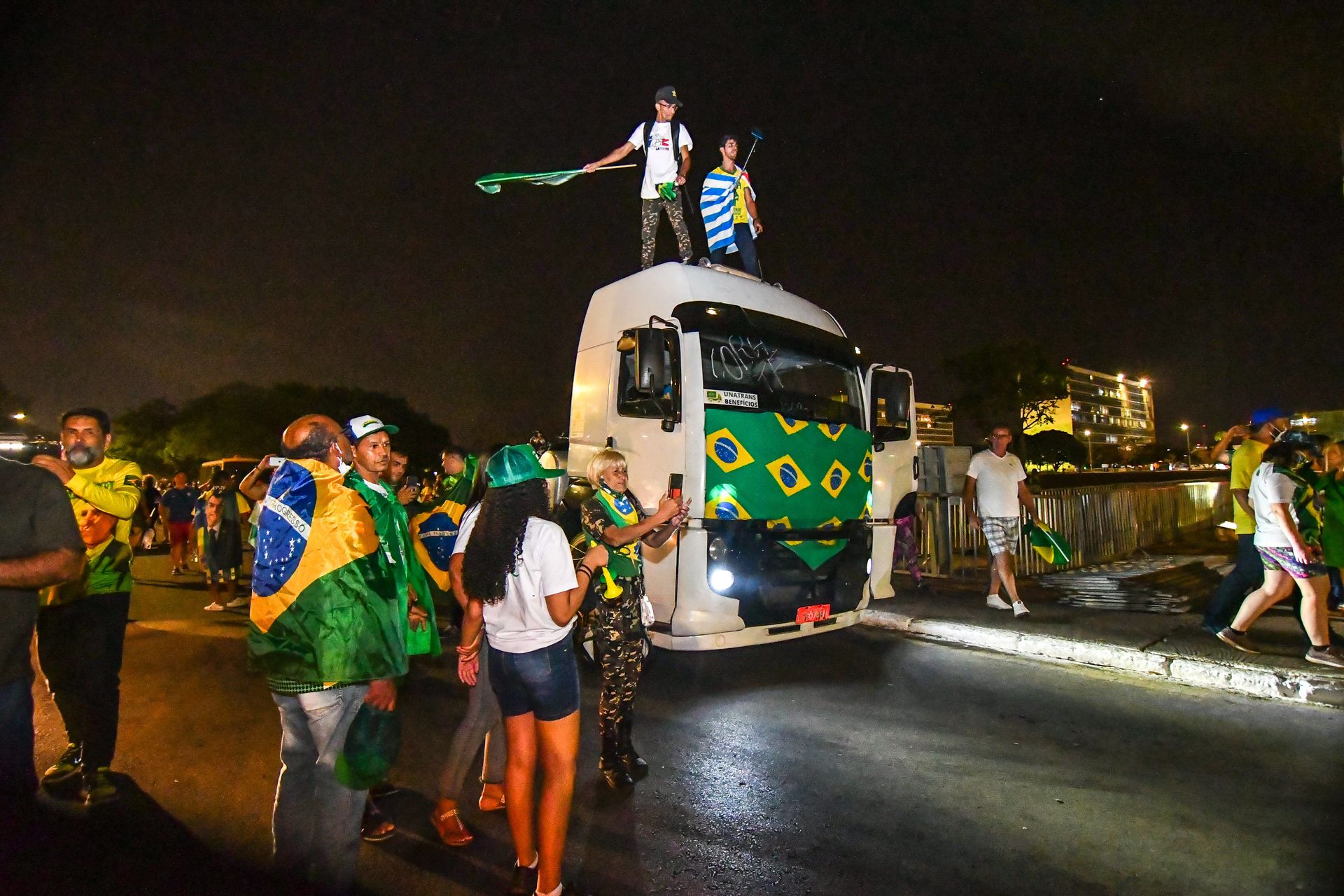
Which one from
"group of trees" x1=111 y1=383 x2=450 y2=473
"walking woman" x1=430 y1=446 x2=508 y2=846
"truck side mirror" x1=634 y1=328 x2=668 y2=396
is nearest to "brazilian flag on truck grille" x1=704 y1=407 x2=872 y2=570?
"truck side mirror" x1=634 y1=328 x2=668 y2=396

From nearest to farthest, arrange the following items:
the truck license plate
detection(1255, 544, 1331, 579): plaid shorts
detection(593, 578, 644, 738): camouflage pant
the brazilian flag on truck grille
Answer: detection(593, 578, 644, 738): camouflage pant, detection(1255, 544, 1331, 579): plaid shorts, the brazilian flag on truck grille, the truck license plate

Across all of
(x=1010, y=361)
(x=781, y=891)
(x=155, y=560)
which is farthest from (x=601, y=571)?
(x=1010, y=361)

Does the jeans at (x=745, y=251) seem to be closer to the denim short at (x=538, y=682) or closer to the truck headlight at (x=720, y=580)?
the truck headlight at (x=720, y=580)

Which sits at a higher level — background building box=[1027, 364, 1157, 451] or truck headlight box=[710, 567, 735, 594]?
background building box=[1027, 364, 1157, 451]

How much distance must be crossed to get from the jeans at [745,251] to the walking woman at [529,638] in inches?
217

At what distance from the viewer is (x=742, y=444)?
562cm

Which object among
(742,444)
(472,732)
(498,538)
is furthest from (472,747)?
(742,444)

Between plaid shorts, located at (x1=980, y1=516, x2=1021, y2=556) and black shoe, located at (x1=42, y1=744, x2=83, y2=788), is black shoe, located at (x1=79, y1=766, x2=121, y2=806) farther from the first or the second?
plaid shorts, located at (x1=980, y1=516, x2=1021, y2=556)

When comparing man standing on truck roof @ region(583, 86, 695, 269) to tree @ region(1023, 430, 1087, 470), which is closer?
man standing on truck roof @ region(583, 86, 695, 269)

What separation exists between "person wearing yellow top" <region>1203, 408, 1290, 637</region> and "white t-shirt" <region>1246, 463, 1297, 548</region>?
0.39 metres

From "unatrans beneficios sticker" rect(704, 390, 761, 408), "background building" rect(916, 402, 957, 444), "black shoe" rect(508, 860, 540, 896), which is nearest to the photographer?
"black shoe" rect(508, 860, 540, 896)

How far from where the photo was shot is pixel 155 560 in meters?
16.8

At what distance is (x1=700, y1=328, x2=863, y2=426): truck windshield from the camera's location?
582 centimetres

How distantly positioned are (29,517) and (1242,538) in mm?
8095
